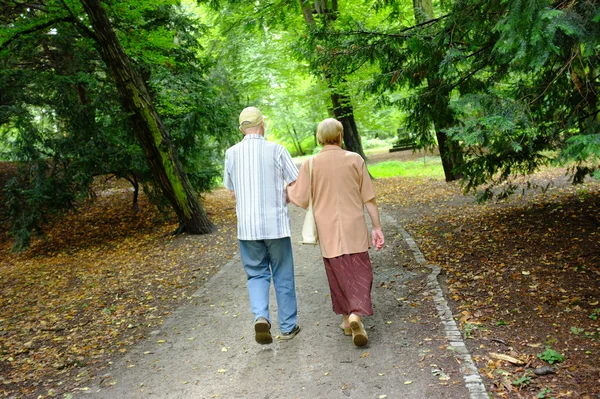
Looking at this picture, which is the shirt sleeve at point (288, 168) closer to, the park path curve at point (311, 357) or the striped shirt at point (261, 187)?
the striped shirt at point (261, 187)

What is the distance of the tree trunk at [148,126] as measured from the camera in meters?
9.01

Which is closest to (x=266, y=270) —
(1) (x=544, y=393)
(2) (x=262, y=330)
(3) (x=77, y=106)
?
(2) (x=262, y=330)

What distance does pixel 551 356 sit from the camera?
3.47 metres

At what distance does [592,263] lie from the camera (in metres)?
5.11

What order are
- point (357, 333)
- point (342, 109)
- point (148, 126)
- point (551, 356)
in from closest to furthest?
1. point (551, 356)
2. point (357, 333)
3. point (148, 126)
4. point (342, 109)

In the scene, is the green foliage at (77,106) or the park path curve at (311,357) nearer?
the park path curve at (311,357)

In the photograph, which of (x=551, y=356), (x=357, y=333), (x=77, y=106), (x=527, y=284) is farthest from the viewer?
(x=77, y=106)

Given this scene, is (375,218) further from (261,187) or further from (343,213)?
(261,187)

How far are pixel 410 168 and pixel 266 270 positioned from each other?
59.0 feet

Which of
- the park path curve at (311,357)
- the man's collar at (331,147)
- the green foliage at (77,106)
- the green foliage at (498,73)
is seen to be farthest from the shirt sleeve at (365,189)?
the green foliage at (77,106)

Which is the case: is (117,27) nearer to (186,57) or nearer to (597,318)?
(186,57)

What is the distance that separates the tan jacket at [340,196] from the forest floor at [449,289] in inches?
52.4

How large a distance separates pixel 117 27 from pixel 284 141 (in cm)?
3374

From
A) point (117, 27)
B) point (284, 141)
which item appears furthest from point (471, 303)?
point (284, 141)
